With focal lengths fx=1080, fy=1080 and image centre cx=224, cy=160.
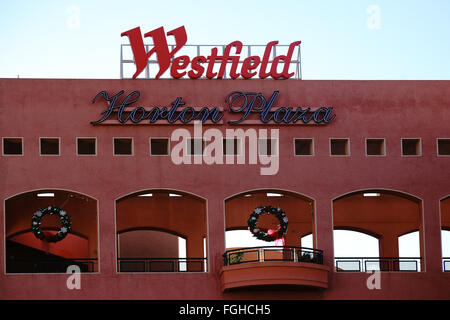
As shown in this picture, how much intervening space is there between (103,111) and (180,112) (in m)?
3.82

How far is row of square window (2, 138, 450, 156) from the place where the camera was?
53.7 meters

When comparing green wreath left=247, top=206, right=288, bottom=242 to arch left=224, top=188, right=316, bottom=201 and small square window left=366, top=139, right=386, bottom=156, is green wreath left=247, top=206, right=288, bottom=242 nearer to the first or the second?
arch left=224, top=188, right=316, bottom=201

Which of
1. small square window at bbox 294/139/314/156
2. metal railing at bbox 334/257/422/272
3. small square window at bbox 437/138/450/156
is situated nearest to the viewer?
metal railing at bbox 334/257/422/272

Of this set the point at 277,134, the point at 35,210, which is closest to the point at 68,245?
the point at 35,210

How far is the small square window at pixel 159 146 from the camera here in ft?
178

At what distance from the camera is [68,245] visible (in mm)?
63281

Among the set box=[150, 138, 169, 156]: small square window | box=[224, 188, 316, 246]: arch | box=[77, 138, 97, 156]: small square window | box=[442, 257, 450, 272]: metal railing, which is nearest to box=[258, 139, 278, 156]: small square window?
box=[150, 138, 169, 156]: small square window

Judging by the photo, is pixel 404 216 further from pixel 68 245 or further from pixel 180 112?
pixel 68 245

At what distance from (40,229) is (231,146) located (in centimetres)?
1030

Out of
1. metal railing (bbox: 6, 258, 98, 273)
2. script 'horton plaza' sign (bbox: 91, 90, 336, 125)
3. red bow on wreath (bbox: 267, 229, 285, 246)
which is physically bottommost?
metal railing (bbox: 6, 258, 98, 273)

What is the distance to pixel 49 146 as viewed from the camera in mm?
54219

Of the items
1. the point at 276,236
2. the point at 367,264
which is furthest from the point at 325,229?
the point at 367,264

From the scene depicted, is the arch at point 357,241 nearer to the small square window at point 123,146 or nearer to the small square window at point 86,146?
the small square window at point 123,146

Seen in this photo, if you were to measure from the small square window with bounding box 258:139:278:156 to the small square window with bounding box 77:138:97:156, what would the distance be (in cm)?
836
